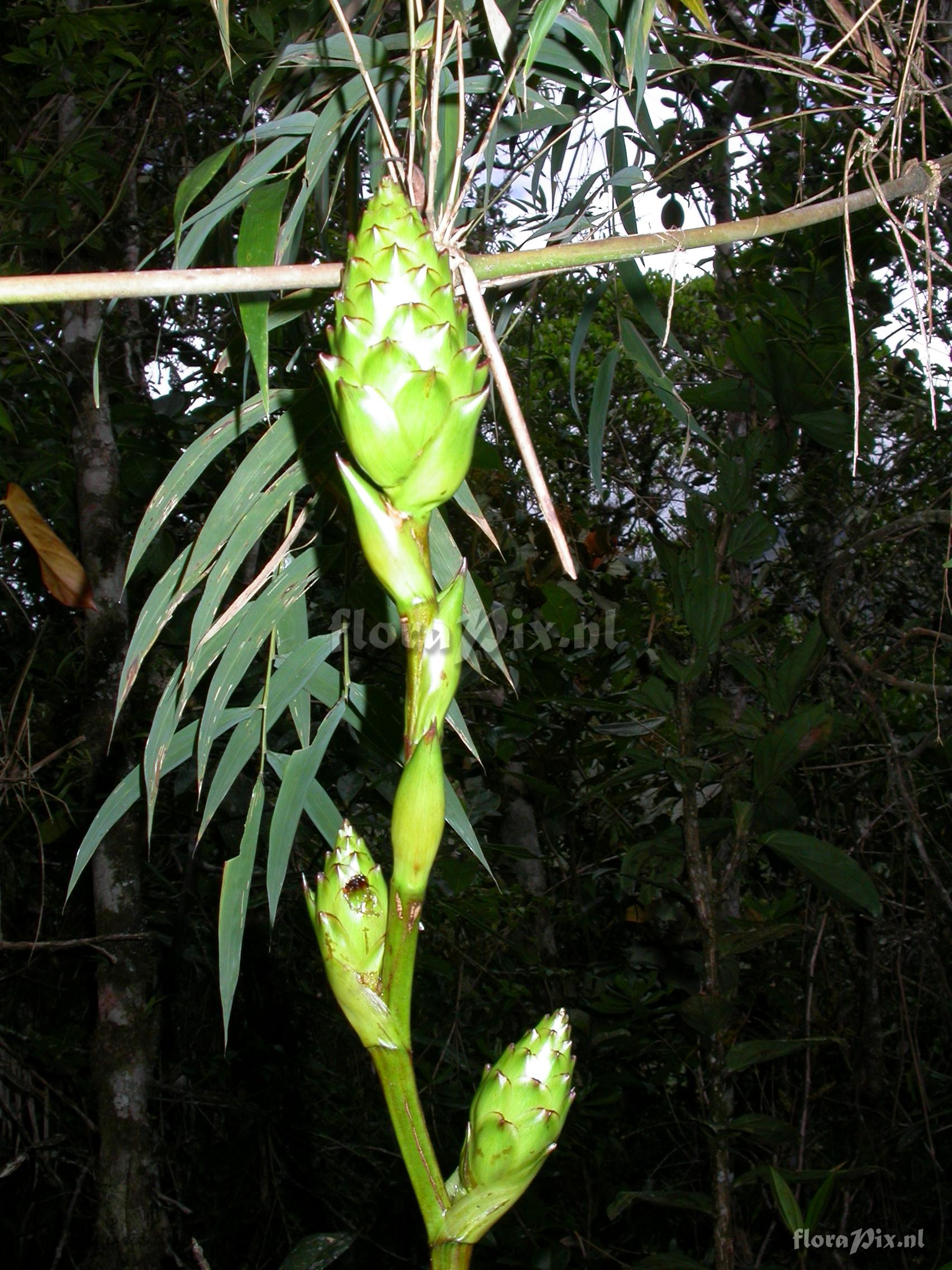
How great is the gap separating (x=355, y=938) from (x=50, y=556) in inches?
37.6

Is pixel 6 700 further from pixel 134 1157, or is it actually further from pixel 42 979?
pixel 134 1157

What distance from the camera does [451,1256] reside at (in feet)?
0.92

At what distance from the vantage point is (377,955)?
0.97ft

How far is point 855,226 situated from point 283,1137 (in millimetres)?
1775

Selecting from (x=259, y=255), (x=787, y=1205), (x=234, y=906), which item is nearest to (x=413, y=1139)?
(x=234, y=906)

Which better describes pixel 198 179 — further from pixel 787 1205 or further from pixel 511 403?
pixel 787 1205

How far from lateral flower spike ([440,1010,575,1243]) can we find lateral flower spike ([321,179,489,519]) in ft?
0.57

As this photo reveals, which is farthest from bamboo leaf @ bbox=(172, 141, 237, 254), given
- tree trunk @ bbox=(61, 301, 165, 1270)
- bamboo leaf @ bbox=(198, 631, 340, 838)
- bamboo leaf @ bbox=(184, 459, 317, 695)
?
tree trunk @ bbox=(61, 301, 165, 1270)

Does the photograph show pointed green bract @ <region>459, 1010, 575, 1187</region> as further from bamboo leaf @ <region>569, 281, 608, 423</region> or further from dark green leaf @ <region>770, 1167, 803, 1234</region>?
dark green leaf @ <region>770, 1167, 803, 1234</region>

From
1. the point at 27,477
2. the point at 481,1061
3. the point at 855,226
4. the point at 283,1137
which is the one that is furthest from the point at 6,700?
the point at 855,226

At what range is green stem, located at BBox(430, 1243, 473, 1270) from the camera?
11.0 inches

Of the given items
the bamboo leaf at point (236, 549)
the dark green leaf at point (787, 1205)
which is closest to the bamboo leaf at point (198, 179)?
the bamboo leaf at point (236, 549)

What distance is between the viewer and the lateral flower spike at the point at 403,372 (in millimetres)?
276

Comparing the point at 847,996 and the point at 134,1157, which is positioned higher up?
the point at 134,1157
